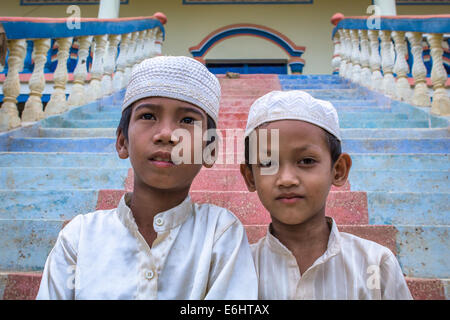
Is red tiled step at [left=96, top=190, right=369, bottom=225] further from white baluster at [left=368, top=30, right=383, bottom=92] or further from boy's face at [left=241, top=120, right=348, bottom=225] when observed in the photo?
white baluster at [left=368, top=30, right=383, bottom=92]

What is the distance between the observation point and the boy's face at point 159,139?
105 cm

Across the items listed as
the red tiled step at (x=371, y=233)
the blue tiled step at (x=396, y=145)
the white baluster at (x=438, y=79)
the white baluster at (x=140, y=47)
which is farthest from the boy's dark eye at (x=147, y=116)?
the white baluster at (x=140, y=47)

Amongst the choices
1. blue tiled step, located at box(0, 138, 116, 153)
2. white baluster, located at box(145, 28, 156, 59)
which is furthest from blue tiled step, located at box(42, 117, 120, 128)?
white baluster, located at box(145, 28, 156, 59)

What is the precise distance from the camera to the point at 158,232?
3.49ft

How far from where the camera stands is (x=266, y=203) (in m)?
1.09

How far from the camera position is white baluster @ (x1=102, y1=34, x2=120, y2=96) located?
13.7 ft

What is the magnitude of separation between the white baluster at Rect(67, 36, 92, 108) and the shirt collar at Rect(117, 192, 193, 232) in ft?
9.72

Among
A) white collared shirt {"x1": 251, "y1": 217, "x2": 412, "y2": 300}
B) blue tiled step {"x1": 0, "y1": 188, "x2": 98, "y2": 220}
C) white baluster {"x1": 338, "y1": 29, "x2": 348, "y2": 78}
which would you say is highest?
white baluster {"x1": 338, "y1": 29, "x2": 348, "y2": 78}

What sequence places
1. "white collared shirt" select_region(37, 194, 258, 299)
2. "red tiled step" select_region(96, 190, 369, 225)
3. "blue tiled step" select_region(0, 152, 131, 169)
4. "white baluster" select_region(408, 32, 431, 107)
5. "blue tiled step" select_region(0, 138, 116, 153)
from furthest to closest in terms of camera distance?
1. "white baluster" select_region(408, 32, 431, 107)
2. "blue tiled step" select_region(0, 138, 116, 153)
3. "blue tiled step" select_region(0, 152, 131, 169)
4. "red tiled step" select_region(96, 190, 369, 225)
5. "white collared shirt" select_region(37, 194, 258, 299)

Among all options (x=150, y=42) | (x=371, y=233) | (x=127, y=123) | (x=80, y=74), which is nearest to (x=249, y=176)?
(x=127, y=123)

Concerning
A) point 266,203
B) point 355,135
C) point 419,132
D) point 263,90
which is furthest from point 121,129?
point 263,90

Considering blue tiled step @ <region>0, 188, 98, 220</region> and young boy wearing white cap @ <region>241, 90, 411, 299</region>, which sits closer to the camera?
young boy wearing white cap @ <region>241, 90, 411, 299</region>

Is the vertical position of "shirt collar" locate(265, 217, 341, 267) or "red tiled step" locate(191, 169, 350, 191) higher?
"red tiled step" locate(191, 169, 350, 191)

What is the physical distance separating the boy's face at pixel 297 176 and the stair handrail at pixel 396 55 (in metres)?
2.55
